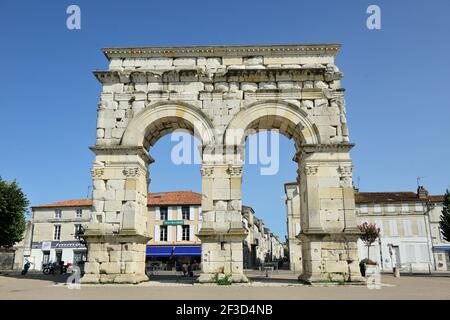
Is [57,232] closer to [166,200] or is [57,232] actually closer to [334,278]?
[166,200]

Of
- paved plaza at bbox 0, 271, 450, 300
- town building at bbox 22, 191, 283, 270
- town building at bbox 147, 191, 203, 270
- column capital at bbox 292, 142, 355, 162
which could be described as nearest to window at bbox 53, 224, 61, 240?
town building at bbox 22, 191, 283, 270

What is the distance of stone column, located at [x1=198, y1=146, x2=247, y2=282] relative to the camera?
47.1 ft

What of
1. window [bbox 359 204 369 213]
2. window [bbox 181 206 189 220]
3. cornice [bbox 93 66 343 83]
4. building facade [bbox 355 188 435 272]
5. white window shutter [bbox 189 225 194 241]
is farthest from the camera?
window [bbox 359 204 369 213]

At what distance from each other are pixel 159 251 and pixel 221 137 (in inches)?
997

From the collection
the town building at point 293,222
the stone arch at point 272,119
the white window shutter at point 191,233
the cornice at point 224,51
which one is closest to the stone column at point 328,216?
the stone arch at point 272,119

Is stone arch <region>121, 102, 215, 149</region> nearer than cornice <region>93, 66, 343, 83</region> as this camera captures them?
Yes

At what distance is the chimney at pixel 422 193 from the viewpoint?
4158 cm

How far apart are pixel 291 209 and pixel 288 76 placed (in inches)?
1067

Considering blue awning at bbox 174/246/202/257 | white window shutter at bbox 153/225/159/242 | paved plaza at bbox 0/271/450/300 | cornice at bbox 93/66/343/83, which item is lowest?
paved plaza at bbox 0/271/450/300

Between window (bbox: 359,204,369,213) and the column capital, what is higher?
window (bbox: 359,204,369,213)

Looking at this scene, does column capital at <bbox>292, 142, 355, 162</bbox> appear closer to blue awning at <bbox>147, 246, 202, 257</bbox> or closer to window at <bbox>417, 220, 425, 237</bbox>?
blue awning at <bbox>147, 246, 202, 257</bbox>

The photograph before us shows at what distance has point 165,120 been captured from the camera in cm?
1656

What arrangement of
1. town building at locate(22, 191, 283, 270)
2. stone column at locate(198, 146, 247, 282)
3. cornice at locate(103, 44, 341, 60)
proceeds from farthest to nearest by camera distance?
town building at locate(22, 191, 283, 270) < cornice at locate(103, 44, 341, 60) < stone column at locate(198, 146, 247, 282)
